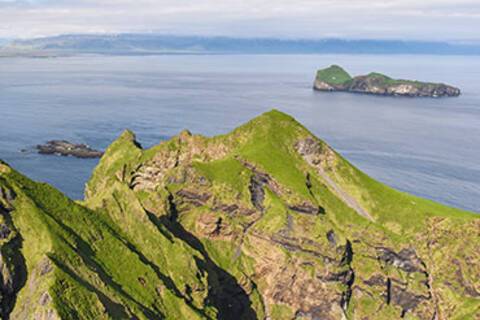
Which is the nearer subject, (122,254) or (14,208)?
(14,208)

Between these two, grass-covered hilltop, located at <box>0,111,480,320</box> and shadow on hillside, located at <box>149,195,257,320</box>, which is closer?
grass-covered hilltop, located at <box>0,111,480,320</box>

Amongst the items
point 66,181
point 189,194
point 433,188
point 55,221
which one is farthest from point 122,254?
point 433,188

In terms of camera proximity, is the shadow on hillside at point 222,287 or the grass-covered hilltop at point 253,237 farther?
the shadow on hillside at point 222,287

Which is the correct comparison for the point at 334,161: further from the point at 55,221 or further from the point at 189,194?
the point at 55,221
